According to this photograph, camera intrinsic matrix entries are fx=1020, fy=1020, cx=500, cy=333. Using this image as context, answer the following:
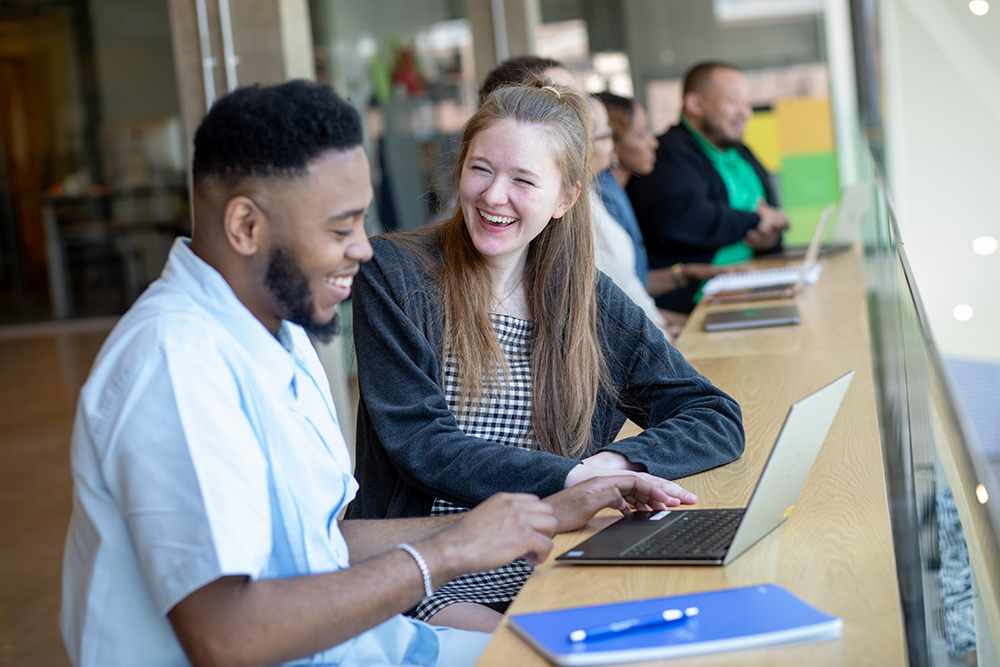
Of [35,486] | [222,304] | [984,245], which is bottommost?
[35,486]

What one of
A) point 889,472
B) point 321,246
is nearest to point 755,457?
Answer: point 321,246

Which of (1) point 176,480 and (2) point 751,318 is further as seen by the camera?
(2) point 751,318

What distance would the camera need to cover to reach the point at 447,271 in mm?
1849

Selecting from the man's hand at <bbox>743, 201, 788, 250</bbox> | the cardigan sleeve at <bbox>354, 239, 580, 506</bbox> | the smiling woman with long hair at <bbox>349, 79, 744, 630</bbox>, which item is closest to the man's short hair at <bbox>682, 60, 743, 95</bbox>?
the man's hand at <bbox>743, 201, 788, 250</bbox>

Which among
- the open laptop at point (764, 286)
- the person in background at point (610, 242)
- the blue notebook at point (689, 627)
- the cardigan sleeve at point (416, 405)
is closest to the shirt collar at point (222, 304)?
the blue notebook at point (689, 627)

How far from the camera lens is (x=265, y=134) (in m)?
1.08

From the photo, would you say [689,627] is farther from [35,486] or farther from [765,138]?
[765,138]

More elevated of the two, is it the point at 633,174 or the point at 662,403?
the point at 633,174

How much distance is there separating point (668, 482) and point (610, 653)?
1.86ft

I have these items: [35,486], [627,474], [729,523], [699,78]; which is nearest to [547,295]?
[627,474]

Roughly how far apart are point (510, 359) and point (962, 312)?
2.46 m

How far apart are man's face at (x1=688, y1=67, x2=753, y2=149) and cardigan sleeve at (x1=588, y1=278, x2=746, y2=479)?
103 inches

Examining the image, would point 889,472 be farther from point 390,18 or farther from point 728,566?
point 390,18

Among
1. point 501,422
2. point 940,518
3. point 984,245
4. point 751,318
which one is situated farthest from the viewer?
point 984,245
